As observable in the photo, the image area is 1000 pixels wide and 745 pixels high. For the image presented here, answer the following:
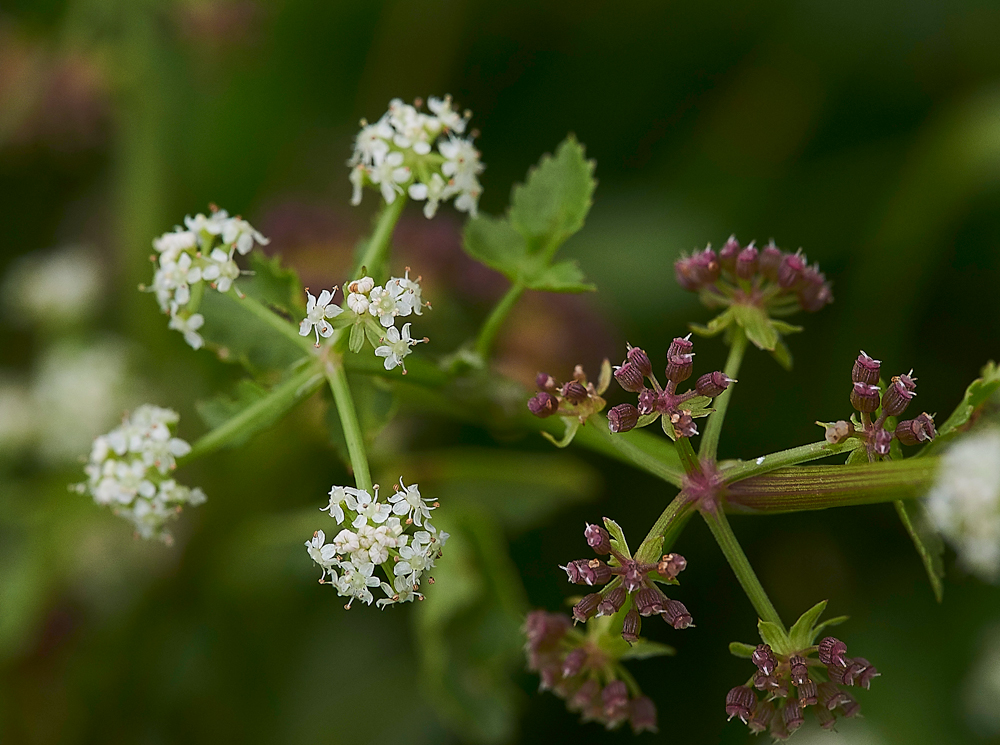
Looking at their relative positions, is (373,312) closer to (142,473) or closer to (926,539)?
(142,473)

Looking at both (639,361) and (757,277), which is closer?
(639,361)

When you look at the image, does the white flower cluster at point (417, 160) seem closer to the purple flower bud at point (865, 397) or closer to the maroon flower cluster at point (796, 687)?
the purple flower bud at point (865, 397)

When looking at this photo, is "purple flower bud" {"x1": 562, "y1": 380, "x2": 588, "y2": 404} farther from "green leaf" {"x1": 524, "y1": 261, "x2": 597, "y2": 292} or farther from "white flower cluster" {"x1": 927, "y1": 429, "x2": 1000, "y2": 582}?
"white flower cluster" {"x1": 927, "y1": 429, "x2": 1000, "y2": 582}

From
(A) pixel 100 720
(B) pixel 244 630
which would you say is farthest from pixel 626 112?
(A) pixel 100 720

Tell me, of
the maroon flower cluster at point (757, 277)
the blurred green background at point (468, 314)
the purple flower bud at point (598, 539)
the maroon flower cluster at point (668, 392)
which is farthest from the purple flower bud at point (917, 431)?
the blurred green background at point (468, 314)

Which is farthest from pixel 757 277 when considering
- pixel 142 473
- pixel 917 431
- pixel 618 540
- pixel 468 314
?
pixel 468 314

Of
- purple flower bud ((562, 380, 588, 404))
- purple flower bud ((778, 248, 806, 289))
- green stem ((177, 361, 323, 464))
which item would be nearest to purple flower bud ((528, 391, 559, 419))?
purple flower bud ((562, 380, 588, 404))
